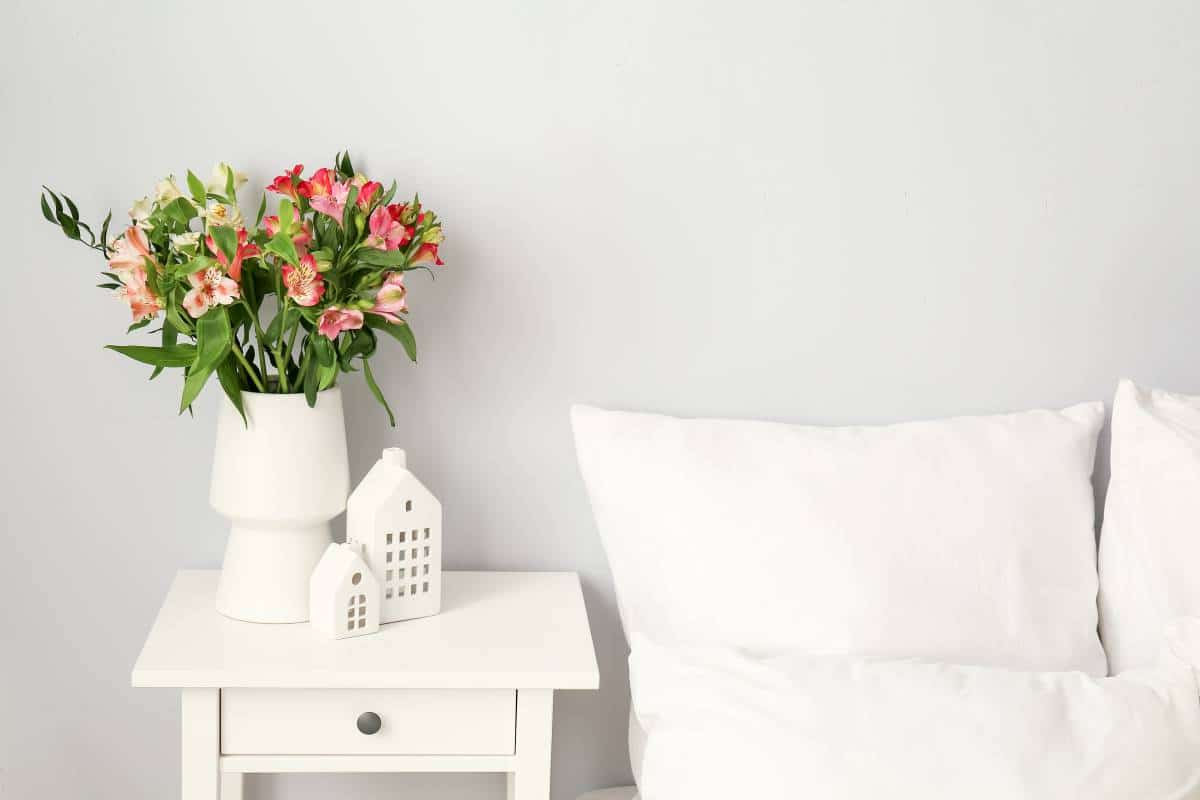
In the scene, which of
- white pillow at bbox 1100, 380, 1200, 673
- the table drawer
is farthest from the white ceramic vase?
white pillow at bbox 1100, 380, 1200, 673

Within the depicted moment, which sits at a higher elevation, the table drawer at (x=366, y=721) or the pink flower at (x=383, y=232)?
the pink flower at (x=383, y=232)

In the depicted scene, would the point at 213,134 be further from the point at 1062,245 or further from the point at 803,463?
the point at 1062,245

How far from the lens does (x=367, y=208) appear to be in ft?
3.87

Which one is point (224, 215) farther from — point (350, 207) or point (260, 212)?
point (350, 207)

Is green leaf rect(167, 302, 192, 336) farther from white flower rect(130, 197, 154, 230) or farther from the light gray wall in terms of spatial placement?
the light gray wall

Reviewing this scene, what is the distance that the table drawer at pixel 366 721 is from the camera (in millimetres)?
1152

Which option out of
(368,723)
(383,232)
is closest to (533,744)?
(368,723)

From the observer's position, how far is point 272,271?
118 centimetres

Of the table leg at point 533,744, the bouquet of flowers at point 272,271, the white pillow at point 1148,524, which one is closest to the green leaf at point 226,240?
the bouquet of flowers at point 272,271

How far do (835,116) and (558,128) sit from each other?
0.33 meters

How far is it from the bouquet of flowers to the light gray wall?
0.47 feet

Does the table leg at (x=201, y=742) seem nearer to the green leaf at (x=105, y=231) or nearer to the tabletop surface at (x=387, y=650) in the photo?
the tabletop surface at (x=387, y=650)

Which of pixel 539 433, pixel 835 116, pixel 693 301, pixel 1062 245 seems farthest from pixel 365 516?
pixel 1062 245

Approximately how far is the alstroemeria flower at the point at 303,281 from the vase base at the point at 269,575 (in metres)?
0.25
